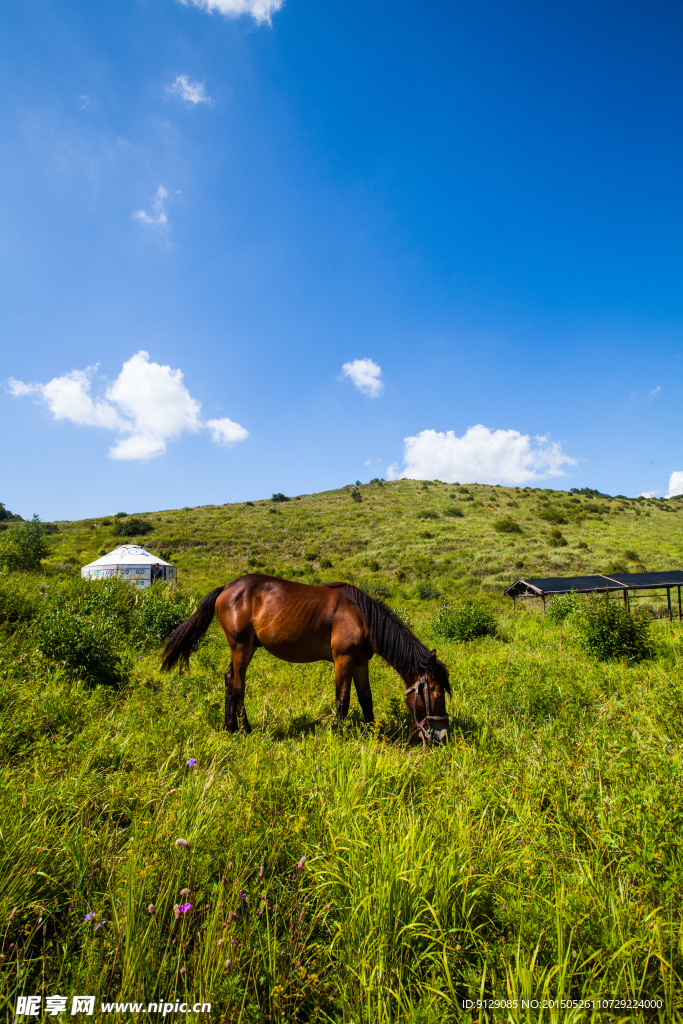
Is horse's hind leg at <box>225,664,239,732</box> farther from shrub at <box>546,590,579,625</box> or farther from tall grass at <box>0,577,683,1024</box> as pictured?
shrub at <box>546,590,579,625</box>

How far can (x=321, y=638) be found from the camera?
16.8 feet

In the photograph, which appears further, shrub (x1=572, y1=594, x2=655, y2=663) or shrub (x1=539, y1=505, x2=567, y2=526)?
shrub (x1=539, y1=505, x2=567, y2=526)

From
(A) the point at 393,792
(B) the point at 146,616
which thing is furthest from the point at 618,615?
(B) the point at 146,616

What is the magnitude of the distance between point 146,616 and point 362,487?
238 ft

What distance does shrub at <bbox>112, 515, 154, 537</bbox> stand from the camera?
45.7 meters

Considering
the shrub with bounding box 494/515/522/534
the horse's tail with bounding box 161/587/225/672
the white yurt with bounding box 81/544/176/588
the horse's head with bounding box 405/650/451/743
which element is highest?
the shrub with bounding box 494/515/522/534

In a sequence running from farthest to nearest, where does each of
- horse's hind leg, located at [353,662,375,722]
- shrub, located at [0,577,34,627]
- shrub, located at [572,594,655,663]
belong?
shrub, located at [572,594,655,663] < shrub, located at [0,577,34,627] < horse's hind leg, located at [353,662,375,722]

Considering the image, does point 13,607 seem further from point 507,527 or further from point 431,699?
point 507,527

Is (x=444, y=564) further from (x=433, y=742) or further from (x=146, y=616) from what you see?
(x=433, y=742)

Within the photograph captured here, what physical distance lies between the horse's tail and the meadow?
1.72ft

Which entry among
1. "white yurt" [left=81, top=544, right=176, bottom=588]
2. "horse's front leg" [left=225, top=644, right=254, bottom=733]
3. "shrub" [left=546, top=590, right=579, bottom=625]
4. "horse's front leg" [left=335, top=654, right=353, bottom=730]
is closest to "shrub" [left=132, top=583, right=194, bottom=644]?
"horse's front leg" [left=225, top=644, right=254, bottom=733]

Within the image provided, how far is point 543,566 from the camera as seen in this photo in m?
34.4

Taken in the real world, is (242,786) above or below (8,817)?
below

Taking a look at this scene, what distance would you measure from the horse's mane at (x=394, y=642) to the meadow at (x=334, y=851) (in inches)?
27.0
